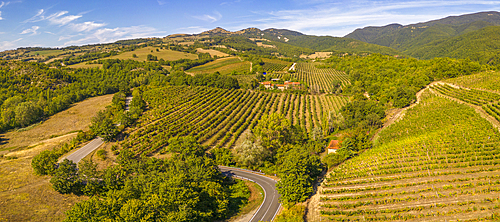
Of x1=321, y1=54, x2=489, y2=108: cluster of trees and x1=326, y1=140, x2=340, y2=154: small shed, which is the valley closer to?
x1=326, y1=140, x2=340, y2=154: small shed

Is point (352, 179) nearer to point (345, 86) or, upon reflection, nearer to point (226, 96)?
point (226, 96)

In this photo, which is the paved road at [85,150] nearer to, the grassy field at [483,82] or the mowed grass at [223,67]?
the grassy field at [483,82]

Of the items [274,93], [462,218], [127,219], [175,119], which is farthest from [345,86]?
[127,219]

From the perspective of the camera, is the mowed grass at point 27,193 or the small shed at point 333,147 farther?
the small shed at point 333,147

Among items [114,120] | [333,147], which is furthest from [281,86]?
[114,120]

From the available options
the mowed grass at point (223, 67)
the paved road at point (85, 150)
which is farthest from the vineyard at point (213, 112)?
the mowed grass at point (223, 67)

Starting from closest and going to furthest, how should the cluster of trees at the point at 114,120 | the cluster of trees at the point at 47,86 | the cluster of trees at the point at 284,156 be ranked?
the cluster of trees at the point at 284,156, the cluster of trees at the point at 114,120, the cluster of trees at the point at 47,86

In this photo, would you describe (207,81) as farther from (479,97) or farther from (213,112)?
(479,97)
